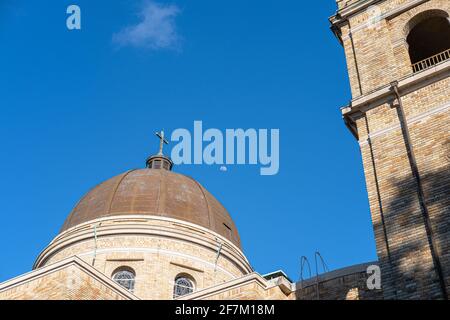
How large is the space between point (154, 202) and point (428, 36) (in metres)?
15.1

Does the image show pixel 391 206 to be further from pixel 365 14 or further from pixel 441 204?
pixel 365 14

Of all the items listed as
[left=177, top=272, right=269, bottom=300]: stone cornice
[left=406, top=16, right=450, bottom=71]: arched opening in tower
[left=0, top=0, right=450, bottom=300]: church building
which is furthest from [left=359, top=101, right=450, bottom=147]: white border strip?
[left=177, top=272, right=269, bottom=300]: stone cornice

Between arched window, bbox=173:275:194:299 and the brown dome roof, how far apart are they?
9.52ft

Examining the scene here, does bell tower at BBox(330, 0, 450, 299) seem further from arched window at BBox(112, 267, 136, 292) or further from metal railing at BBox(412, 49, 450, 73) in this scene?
arched window at BBox(112, 267, 136, 292)

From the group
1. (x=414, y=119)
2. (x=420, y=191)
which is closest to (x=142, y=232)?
(x=414, y=119)

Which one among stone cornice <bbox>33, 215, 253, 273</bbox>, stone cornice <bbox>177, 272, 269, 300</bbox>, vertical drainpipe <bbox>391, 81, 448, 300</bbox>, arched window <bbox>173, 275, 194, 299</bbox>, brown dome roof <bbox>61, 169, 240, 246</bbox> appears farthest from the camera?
brown dome roof <bbox>61, 169, 240, 246</bbox>

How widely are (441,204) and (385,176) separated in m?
1.75

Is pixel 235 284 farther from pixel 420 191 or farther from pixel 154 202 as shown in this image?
pixel 154 202

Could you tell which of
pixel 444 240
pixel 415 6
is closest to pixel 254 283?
pixel 444 240

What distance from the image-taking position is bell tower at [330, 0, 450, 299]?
46.5 ft

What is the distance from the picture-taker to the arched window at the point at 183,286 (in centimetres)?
2786

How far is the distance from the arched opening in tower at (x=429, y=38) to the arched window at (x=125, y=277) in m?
14.6

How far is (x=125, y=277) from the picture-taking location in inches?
1096

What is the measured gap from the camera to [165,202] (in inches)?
1202
